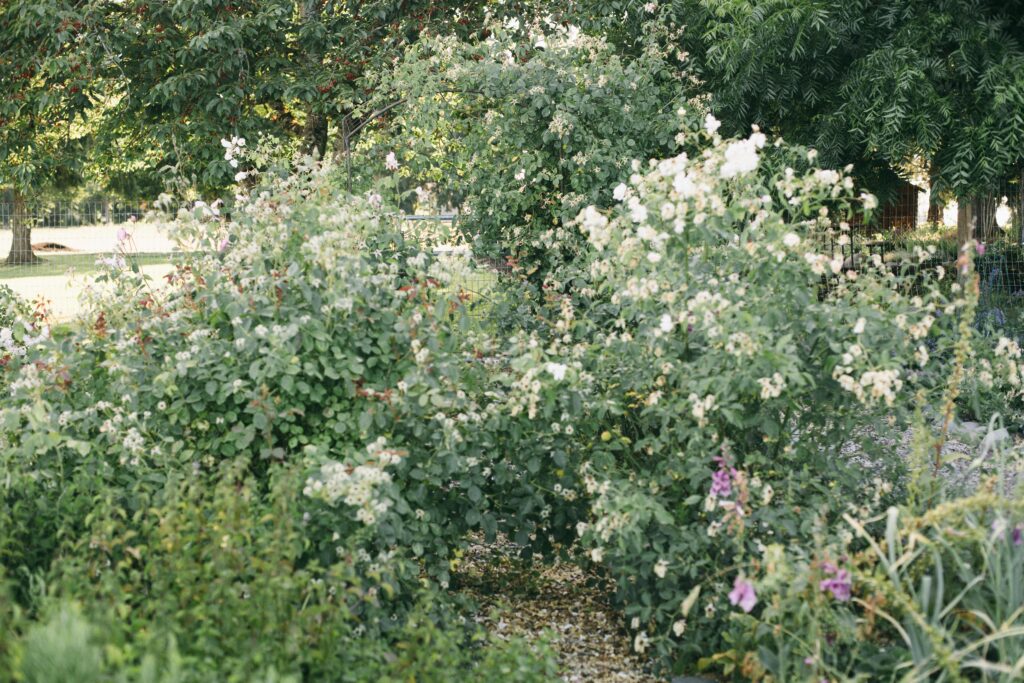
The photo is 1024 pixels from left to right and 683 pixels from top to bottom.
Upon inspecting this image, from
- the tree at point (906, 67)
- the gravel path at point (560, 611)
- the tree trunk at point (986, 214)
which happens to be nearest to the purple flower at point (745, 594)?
the gravel path at point (560, 611)

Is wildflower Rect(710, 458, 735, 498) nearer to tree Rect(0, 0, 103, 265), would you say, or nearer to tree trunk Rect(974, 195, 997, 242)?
tree trunk Rect(974, 195, 997, 242)

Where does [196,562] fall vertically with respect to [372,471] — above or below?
below

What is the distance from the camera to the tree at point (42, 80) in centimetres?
862

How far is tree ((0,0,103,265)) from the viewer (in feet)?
28.3

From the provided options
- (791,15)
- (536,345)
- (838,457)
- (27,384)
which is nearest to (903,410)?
(838,457)

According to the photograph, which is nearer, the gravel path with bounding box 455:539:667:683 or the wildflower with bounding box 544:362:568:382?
the wildflower with bounding box 544:362:568:382

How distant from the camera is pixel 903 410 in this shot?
334 cm

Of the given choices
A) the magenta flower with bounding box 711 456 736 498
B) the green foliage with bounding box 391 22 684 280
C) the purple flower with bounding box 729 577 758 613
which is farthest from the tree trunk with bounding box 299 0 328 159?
the purple flower with bounding box 729 577 758 613

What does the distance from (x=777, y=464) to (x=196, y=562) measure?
1903mm

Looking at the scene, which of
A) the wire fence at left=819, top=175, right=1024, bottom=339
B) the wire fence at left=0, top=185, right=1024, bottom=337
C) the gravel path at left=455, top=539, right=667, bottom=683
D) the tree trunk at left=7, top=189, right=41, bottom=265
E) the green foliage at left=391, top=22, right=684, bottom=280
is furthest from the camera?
the tree trunk at left=7, top=189, right=41, bottom=265

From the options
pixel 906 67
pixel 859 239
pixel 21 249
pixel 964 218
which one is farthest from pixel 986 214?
pixel 21 249

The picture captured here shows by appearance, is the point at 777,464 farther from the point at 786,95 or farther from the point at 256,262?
the point at 786,95

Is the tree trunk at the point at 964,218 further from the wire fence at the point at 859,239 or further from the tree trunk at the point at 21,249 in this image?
the tree trunk at the point at 21,249

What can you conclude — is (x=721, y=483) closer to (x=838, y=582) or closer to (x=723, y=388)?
(x=723, y=388)
